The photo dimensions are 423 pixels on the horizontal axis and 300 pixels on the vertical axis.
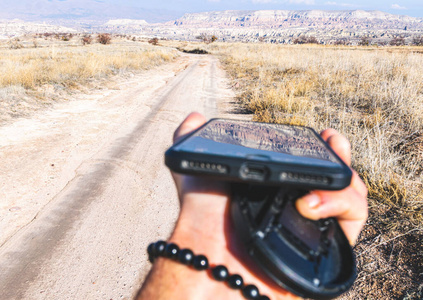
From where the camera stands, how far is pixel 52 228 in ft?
8.98

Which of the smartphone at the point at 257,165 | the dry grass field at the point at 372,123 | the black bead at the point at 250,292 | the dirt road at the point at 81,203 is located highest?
the smartphone at the point at 257,165

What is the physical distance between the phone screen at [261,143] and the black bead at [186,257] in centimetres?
27

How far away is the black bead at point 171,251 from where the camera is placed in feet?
2.35

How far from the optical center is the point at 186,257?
698 millimetres

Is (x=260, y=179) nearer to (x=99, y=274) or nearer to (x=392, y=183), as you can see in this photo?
(x=99, y=274)

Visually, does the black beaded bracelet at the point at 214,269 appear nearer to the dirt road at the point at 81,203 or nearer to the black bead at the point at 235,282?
the black bead at the point at 235,282

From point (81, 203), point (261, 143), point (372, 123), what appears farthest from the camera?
point (372, 123)

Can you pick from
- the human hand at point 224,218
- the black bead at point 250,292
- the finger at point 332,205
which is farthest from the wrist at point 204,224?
the finger at point 332,205

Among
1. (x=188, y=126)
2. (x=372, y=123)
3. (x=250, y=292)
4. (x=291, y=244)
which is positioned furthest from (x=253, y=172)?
(x=372, y=123)

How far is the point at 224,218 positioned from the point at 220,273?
16 centimetres

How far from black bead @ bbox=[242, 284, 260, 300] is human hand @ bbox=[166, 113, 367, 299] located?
0.04 metres

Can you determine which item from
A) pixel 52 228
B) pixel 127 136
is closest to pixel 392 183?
pixel 52 228

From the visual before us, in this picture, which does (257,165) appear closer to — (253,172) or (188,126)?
(253,172)

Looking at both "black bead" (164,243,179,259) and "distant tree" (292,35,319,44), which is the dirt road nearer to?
"black bead" (164,243,179,259)
